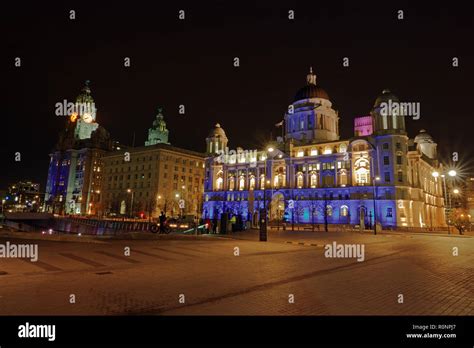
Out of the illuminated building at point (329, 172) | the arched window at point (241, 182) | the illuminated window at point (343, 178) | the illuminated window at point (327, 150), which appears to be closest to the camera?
the illuminated building at point (329, 172)

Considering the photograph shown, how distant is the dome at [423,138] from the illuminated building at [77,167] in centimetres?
11293

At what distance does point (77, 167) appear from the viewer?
5340 inches

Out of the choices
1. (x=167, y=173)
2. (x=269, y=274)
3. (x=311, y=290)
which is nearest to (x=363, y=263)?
(x=269, y=274)

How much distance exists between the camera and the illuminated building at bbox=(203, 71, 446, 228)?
6706cm

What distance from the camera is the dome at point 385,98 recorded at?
7169 cm

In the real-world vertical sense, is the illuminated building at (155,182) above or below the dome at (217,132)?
below

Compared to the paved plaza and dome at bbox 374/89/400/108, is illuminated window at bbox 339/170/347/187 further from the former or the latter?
the paved plaza

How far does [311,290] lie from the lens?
8992mm

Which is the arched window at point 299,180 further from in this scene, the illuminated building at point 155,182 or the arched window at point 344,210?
the illuminated building at point 155,182

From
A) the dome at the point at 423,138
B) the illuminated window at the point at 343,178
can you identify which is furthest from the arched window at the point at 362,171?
the dome at the point at 423,138

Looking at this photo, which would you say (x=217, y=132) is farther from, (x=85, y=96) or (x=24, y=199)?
(x=24, y=199)
